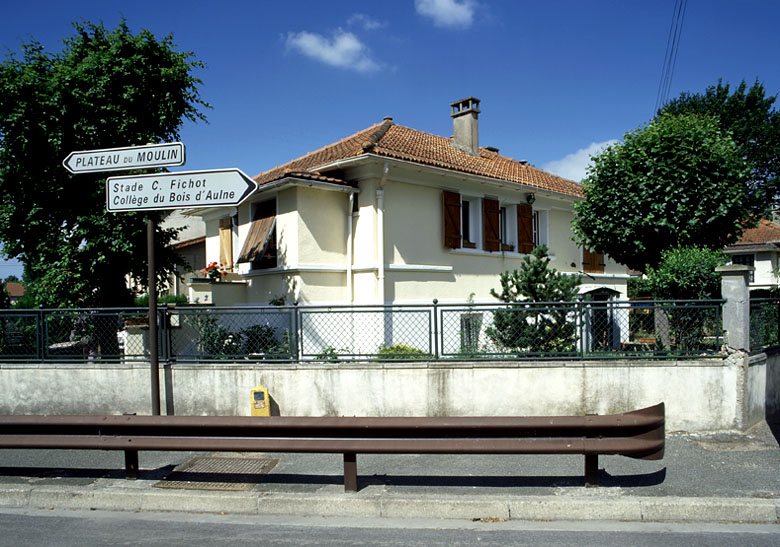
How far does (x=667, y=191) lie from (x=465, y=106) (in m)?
8.99

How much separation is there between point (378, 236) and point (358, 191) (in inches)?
47.8

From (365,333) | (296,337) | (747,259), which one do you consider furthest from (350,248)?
(747,259)

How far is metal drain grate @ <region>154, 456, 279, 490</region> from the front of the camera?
16.8ft

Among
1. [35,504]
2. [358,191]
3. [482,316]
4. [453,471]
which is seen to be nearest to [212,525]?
[35,504]

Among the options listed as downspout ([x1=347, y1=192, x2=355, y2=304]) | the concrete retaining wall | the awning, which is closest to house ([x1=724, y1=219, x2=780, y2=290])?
downspout ([x1=347, y1=192, x2=355, y2=304])

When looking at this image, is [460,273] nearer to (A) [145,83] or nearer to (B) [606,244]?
(B) [606,244]

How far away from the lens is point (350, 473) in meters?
4.79

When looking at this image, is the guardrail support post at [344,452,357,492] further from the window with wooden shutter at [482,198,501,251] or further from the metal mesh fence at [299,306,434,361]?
the window with wooden shutter at [482,198,501,251]

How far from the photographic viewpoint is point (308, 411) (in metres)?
7.12

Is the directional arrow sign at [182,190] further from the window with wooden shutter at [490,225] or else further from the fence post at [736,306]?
the window with wooden shutter at [490,225]

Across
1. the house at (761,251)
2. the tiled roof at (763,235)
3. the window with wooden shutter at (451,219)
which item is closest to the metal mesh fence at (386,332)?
the window with wooden shutter at (451,219)

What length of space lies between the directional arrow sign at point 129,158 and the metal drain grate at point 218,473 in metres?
3.41

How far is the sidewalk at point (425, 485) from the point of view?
446cm

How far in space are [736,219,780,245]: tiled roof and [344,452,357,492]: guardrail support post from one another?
3588 cm
